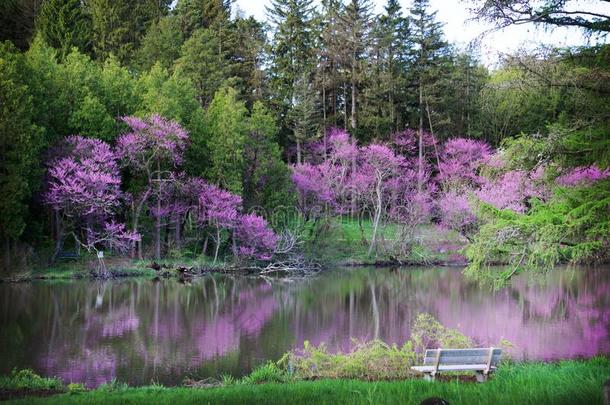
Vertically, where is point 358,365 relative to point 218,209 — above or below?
below

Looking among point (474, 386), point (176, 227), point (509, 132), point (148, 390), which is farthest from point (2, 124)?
point (509, 132)

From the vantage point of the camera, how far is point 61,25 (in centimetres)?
3931

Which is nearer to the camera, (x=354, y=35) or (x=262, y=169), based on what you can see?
(x=262, y=169)

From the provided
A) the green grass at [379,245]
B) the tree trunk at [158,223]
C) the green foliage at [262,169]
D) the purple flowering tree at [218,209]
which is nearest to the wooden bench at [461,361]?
the purple flowering tree at [218,209]

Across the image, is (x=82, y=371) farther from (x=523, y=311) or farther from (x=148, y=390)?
(x=523, y=311)

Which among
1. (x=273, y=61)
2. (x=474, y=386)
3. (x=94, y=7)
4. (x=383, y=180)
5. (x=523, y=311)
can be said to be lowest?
(x=523, y=311)

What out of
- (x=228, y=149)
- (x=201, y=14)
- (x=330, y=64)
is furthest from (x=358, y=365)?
(x=201, y=14)

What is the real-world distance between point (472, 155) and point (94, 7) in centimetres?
3131

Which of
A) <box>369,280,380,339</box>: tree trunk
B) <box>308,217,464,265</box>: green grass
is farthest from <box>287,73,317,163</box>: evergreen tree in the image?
<box>369,280,380,339</box>: tree trunk

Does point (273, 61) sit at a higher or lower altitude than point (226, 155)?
higher

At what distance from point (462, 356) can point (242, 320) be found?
9.77m

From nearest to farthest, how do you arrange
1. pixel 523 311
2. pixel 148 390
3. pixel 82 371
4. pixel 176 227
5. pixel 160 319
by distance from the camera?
1. pixel 148 390
2. pixel 82 371
3. pixel 160 319
4. pixel 523 311
5. pixel 176 227

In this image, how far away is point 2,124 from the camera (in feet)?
83.5

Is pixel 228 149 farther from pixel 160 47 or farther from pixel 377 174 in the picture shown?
pixel 160 47
